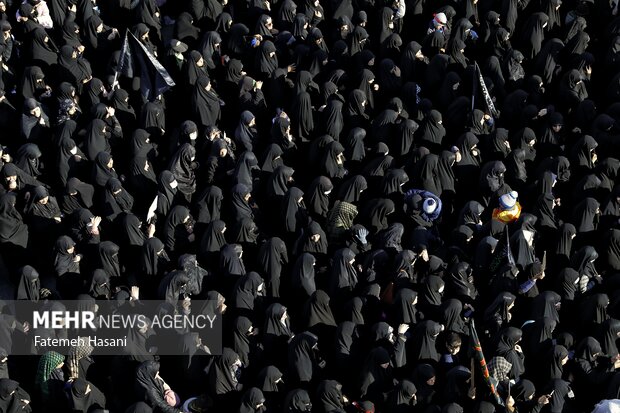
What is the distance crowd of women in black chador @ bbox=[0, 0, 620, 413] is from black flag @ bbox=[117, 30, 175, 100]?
21 cm

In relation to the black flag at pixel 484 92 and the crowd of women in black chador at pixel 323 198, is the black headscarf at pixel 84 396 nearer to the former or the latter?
the crowd of women in black chador at pixel 323 198

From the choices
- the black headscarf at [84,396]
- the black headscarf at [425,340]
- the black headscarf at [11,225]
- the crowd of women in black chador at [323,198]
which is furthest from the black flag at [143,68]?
the black headscarf at [425,340]

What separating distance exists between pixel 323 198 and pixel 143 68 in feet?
10.4

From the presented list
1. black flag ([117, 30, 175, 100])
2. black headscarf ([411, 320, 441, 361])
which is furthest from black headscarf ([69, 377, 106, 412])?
black flag ([117, 30, 175, 100])

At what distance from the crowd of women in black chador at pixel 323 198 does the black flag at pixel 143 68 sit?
0.67 feet

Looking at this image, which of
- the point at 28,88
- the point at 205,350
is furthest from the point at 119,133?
the point at 205,350

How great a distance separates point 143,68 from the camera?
1869 centimetres

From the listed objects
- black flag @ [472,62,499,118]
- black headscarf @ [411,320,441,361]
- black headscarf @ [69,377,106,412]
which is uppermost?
black flag @ [472,62,499,118]

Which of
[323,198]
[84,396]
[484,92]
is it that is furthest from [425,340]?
[484,92]

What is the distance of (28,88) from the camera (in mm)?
18734

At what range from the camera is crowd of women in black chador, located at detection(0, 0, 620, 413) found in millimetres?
14875

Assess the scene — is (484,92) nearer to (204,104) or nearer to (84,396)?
(204,104)

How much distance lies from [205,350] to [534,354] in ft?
10.6

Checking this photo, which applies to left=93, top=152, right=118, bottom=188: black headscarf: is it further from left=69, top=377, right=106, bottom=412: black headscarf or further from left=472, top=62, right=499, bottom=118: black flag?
left=472, top=62, right=499, bottom=118: black flag
